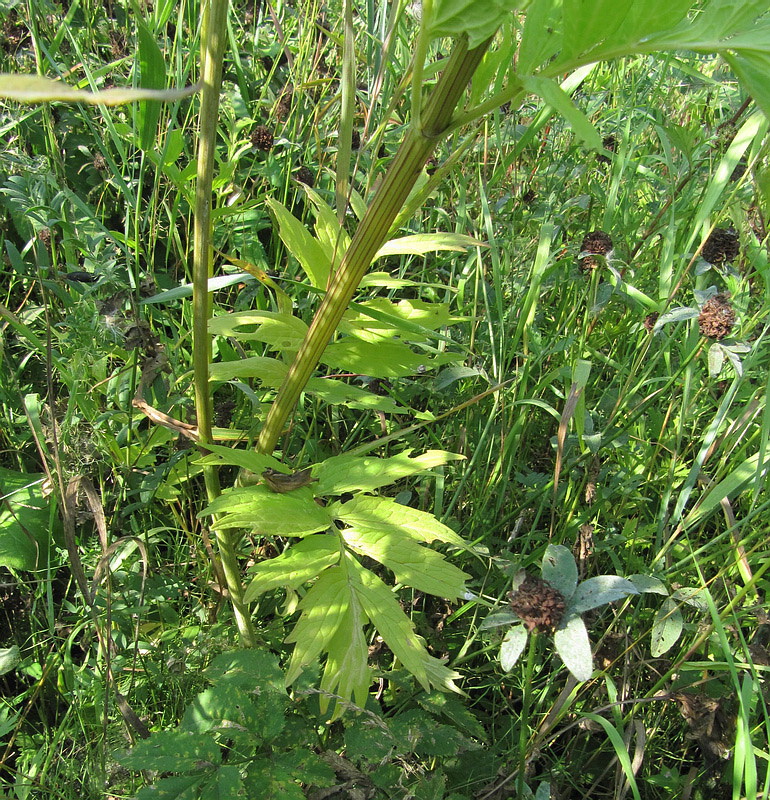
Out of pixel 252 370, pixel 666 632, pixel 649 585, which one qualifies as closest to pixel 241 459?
pixel 252 370

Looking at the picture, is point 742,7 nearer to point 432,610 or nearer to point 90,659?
point 432,610

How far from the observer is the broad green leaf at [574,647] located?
0.91 metres

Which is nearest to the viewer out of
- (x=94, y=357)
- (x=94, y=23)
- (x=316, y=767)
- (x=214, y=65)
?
(x=214, y=65)

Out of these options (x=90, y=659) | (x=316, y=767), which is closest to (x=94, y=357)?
(x=90, y=659)

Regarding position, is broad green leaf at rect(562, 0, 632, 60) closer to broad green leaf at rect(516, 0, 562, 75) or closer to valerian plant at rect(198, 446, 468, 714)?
broad green leaf at rect(516, 0, 562, 75)

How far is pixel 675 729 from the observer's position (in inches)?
52.2

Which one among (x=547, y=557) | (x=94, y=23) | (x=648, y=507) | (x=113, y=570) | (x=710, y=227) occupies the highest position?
(x=94, y=23)

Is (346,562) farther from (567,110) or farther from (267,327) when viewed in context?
(567,110)

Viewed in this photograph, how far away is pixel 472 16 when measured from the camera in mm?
610

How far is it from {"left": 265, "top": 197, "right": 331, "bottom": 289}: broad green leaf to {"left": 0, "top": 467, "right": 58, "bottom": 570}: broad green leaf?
0.67m

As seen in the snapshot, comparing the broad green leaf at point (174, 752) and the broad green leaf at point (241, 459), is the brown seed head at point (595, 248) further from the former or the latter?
the broad green leaf at point (174, 752)

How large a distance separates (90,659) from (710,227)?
141 centimetres

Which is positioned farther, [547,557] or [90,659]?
[90,659]

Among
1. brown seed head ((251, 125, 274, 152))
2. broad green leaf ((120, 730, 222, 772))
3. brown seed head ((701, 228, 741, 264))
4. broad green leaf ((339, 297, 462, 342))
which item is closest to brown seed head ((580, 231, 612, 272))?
brown seed head ((701, 228, 741, 264))
